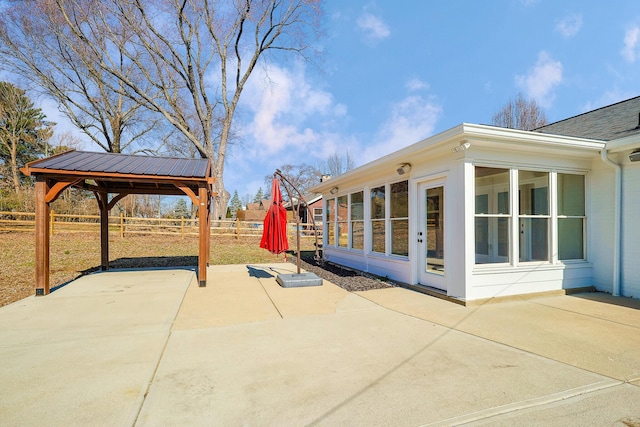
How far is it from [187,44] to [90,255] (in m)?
13.0

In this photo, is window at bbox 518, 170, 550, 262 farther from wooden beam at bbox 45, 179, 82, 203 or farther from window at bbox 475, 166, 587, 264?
wooden beam at bbox 45, 179, 82, 203

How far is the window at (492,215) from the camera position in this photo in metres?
5.26

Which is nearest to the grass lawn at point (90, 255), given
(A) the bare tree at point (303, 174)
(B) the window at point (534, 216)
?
(B) the window at point (534, 216)

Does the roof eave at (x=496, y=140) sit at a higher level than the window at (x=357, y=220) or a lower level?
higher

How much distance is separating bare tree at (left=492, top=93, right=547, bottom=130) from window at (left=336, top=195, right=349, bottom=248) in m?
20.2

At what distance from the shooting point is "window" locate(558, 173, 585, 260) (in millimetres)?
5918

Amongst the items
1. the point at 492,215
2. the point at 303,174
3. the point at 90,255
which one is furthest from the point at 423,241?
the point at 303,174

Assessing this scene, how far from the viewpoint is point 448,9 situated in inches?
430

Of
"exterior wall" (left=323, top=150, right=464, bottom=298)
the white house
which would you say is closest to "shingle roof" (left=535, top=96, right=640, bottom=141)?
the white house

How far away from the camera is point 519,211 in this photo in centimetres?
552

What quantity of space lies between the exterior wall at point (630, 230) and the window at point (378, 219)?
14.3 ft

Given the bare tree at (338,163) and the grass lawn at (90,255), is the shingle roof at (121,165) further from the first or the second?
the bare tree at (338,163)

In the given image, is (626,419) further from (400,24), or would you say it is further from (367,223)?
(400,24)

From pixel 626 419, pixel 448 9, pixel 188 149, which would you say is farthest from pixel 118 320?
pixel 188 149
